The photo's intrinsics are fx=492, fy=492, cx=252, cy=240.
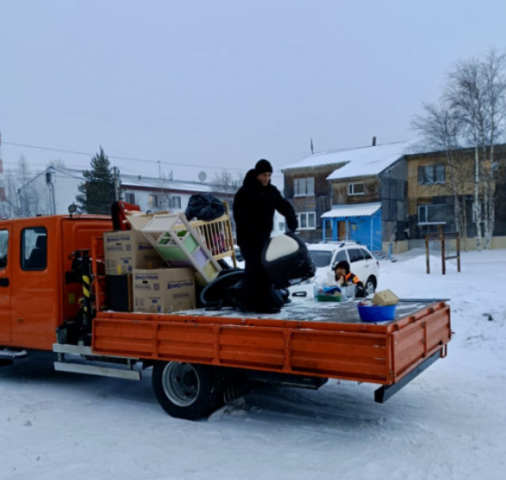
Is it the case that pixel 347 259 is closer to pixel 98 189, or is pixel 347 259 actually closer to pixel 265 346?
pixel 265 346

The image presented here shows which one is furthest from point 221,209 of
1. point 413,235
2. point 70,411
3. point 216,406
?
point 413,235

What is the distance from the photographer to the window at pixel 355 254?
1375 cm

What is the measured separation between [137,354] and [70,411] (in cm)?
111

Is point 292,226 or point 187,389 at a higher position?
point 292,226

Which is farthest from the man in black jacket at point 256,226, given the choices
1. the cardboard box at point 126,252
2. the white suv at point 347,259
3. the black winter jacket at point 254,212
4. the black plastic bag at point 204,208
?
the white suv at point 347,259

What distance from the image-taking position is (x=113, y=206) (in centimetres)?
630

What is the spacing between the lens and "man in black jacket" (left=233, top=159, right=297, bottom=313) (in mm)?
5309

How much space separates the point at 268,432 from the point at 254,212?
7.40ft

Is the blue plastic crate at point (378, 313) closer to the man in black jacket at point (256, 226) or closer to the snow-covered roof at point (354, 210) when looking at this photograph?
the man in black jacket at point (256, 226)

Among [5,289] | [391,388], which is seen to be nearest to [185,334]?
[391,388]

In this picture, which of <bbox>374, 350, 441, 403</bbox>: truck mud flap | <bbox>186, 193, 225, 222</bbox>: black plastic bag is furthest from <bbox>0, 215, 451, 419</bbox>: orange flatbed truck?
<bbox>186, 193, 225, 222</bbox>: black plastic bag

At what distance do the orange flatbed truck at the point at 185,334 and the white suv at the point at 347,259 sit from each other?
634 centimetres

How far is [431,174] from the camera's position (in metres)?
32.7

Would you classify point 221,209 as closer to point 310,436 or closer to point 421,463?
point 310,436
